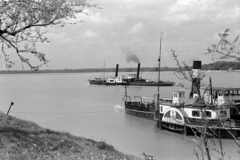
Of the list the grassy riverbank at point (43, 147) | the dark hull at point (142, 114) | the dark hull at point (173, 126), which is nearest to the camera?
the grassy riverbank at point (43, 147)

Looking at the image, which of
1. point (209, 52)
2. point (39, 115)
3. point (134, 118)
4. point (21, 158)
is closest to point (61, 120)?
point (39, 115)

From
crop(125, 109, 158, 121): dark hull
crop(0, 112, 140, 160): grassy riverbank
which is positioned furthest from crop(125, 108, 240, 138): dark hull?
crop(0, 112, 140, 160): grassy riverbank

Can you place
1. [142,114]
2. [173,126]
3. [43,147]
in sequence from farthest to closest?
[142,114] → [173,126] → [43,147]

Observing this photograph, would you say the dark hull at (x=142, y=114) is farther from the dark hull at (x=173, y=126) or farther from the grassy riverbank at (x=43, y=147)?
the grassy riverbank at (x=43, y=147)

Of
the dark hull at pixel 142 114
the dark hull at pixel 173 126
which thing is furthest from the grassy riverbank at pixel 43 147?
the dark hull at pixel 142 114

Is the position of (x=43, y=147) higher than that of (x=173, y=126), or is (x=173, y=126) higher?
(x=43, y=147)

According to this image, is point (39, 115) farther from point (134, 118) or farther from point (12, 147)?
point (12, 147)

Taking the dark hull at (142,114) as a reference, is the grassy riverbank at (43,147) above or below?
above

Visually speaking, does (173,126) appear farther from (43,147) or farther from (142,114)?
(43,147)

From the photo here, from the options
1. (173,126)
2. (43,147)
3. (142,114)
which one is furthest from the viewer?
(142,114)

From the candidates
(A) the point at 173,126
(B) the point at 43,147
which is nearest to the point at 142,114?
(A) the point at 173,126

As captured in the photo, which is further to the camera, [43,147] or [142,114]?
[142,114]

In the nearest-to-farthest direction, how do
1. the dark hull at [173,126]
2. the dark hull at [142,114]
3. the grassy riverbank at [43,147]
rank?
the grassy riverbank at [43,147], the dark hull at [173,126], the dark hull at [142,114]

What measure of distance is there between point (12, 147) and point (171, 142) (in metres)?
16.3
